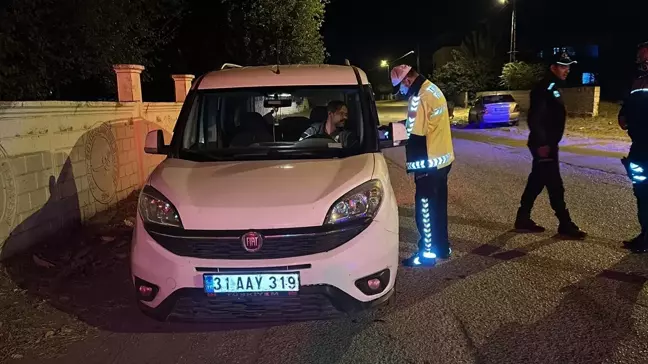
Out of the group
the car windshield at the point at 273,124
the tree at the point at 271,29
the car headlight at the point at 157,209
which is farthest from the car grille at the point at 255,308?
the tree at the point at 271,29

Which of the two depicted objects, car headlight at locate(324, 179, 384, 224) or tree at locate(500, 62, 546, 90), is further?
tree at locate(500, 62, 546, 90)

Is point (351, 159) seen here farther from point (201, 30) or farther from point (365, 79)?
point (201, 30)

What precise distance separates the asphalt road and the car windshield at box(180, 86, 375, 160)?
1315mm

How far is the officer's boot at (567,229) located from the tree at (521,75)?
Result: 30029mm

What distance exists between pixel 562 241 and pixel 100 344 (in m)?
4.57

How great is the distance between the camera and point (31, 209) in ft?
19.1

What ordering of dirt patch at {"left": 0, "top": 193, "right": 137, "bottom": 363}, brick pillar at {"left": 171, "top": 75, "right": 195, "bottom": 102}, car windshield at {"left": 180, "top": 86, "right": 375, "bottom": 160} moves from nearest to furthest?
dirt patch at {"left": 0, "top": 193, "right": 137, "bottom": 363} < car windshield at {"left": 180, "top": 86, "right": 375, "bottom": 160} < brick pillar at {"left": 171, "top": 75, "right": 195, "bottom": 102}

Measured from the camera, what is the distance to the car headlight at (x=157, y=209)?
3.59 meters

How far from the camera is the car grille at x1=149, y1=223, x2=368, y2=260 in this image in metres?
3.45

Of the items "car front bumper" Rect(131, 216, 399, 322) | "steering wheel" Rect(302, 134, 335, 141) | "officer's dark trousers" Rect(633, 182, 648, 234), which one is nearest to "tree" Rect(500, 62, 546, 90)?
"officer's dark trousers" Rect(633, 182, 648, 234)

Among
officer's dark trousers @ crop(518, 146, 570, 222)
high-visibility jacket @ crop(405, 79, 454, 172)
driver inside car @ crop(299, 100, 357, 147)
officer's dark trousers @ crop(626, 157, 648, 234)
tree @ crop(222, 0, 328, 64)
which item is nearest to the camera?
driver inside car @ crop(299, 100, 357, 147)

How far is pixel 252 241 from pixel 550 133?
12.8 feet

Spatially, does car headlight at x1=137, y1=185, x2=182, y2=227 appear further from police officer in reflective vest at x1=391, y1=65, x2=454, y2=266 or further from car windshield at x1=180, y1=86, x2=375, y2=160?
police officer in reflective vest at x1=391, y1=65, x2=454, y2=266

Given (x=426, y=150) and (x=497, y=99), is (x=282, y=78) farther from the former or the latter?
(x=497, y=99)
